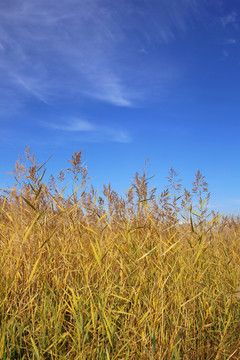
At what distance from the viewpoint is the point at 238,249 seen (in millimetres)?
3744

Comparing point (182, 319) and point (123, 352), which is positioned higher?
point (182, 319)

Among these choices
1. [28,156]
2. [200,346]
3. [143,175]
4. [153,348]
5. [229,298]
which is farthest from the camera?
[28,156]

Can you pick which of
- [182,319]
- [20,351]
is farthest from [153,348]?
Answer: [20,351]

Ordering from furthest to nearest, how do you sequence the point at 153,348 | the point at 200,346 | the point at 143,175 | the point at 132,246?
the point at 143,175
the point at 132,246
the point at 200,346
the point at 153,348

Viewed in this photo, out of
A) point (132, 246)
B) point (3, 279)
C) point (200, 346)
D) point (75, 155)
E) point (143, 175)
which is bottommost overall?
point (200, 346)

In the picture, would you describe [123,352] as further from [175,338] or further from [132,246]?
[132,246]

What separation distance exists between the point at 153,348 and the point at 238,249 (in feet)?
8.43

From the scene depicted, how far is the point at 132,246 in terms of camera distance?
2.45 m

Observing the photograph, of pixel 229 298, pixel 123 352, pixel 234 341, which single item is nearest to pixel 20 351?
pixel 123 352

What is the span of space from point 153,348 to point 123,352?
0.24 metres

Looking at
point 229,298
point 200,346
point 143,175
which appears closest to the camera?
point 200,346

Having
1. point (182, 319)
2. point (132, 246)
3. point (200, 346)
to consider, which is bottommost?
point (200, 346)

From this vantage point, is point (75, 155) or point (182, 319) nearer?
point (182, 319)

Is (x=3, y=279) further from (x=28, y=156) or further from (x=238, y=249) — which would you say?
(x=238, y=249)
